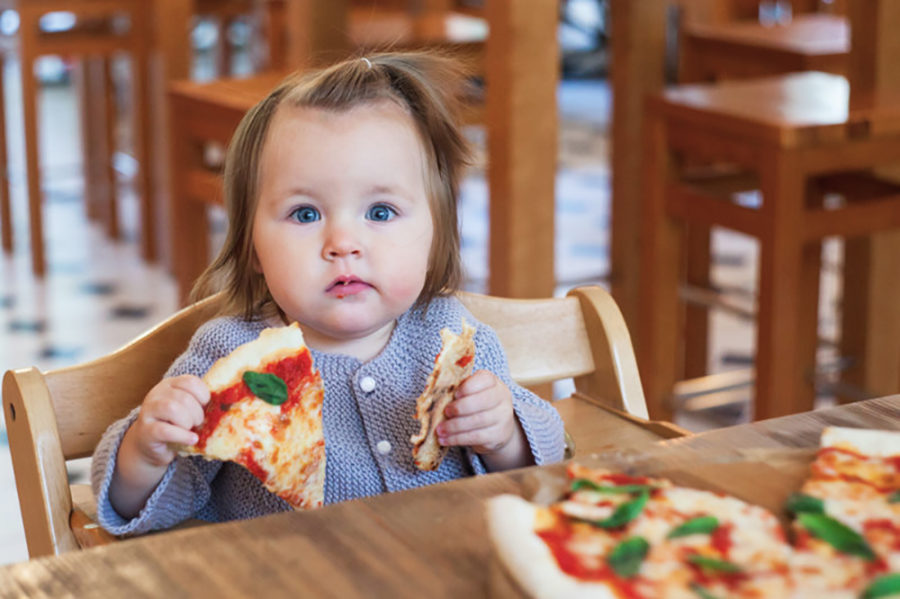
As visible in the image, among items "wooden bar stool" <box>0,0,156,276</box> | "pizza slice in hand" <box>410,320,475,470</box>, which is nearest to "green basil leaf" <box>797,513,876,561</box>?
"pizza slice in hand" <box>410,320,475,470</box>

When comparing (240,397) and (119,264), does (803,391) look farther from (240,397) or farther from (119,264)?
(119,264)

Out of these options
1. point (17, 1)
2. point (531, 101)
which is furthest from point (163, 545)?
point (17, 1)

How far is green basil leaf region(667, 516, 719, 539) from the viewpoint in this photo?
676 mm

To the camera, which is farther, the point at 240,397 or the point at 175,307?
the point at 175,307

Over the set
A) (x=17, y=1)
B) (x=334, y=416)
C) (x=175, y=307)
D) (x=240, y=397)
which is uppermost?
(x=17, y=1)

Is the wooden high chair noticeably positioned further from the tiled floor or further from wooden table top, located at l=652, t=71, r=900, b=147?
the tiled floor

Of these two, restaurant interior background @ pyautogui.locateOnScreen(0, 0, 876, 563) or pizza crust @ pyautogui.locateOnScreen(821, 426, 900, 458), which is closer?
pizza crust @ pyautogui.locateOnScreen(821, 426, 900, 458)

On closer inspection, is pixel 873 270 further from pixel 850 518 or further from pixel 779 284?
pixel 850 518

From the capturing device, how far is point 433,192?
1.23 meters

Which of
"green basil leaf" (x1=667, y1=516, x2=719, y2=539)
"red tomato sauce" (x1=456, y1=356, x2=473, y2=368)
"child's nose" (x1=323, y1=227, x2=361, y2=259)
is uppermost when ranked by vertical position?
"child's nose" (x1=323, y1=227, x2=361, y2=259)

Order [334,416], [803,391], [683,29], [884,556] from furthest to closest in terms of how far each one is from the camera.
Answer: [683,29] → [803,391] → [334,416] → [884,556]

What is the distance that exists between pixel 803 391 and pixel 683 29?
127 centimetres

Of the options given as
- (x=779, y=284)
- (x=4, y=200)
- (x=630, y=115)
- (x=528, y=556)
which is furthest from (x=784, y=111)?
(x=4, y=200)

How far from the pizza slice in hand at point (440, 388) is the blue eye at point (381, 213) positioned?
18 centimetres
